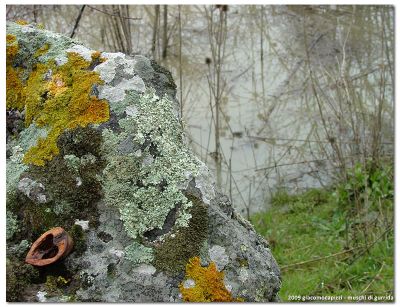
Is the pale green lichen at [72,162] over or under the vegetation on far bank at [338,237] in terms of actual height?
over

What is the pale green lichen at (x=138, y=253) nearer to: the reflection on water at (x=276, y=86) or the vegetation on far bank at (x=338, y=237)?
the vegetation on far bank at (x=338, y=237)

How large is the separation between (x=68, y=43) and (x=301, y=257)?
253 centimetres

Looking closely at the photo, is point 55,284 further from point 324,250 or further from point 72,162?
point 324,250

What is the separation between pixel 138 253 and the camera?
67.8 inches

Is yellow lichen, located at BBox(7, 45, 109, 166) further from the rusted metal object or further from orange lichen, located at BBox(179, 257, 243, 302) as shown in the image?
orange lichen, located at BBox(179, 257, 243, 302)

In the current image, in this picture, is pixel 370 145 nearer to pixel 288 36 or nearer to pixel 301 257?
pixel 301 257

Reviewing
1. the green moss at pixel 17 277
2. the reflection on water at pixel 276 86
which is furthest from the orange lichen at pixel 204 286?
the reflection on water at pixel 276 86

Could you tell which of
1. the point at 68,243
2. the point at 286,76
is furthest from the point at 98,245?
the point at 286,76

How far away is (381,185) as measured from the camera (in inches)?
179

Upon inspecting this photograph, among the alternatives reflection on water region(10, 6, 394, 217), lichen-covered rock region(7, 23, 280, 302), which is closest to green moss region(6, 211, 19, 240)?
lichen-covered rock region(7, 23, 280, 302)

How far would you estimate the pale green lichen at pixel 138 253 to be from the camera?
171 cm

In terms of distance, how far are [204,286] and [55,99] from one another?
0.82 metres

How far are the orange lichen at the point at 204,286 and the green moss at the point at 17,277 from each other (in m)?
0.44

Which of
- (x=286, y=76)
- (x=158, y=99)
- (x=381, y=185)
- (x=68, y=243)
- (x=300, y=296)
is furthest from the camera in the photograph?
(x=286, y=76)
